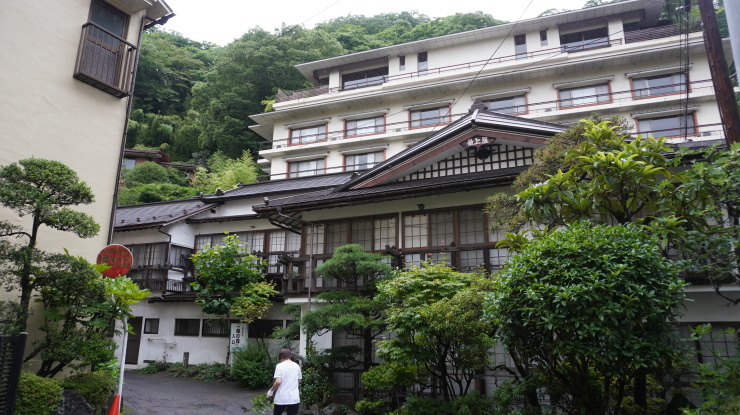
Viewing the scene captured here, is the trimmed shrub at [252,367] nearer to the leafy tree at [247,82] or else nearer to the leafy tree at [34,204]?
the leafy tree at [34,204]

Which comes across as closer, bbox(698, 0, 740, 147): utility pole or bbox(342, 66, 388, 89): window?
bbox(698, 0, 740, 147): utility pole

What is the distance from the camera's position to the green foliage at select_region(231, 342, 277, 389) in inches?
680

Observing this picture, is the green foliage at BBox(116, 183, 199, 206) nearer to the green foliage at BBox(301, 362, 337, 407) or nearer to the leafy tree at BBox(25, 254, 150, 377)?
the green foliage at BBox(301, 362, 337, 407)

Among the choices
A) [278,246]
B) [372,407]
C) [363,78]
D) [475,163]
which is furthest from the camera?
[363,78]

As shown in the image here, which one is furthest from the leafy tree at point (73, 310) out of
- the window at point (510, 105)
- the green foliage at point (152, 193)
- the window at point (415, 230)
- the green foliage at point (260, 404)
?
the window at point (510, 105)

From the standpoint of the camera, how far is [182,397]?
1580cm

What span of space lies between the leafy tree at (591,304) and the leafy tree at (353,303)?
477cm

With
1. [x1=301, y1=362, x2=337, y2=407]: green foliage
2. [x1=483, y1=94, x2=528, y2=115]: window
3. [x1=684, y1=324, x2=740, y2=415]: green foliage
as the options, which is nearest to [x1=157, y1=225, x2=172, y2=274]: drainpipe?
[x1=301, y1=362, x2=337, y2=407]: green foliage

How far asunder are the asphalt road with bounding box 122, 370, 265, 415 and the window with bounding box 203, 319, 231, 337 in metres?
2.56

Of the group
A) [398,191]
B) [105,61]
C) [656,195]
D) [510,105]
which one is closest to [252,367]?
[398,191]

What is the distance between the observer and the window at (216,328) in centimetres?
2108

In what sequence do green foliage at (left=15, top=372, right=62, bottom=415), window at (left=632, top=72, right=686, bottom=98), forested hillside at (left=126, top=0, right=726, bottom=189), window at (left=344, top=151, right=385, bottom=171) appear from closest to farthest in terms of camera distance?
green foliage at (left=15, top=372, right=62, bottom=415) < window at (left=632, top=72, right=686, bottom=98) < window at (left=344, top=151, right=385, bottom=171) < forested hillside at (left=126, top=0, right=726, bottom=189)

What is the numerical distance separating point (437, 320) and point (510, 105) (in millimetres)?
27223

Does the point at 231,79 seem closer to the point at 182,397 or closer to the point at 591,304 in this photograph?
the point at 182,397
